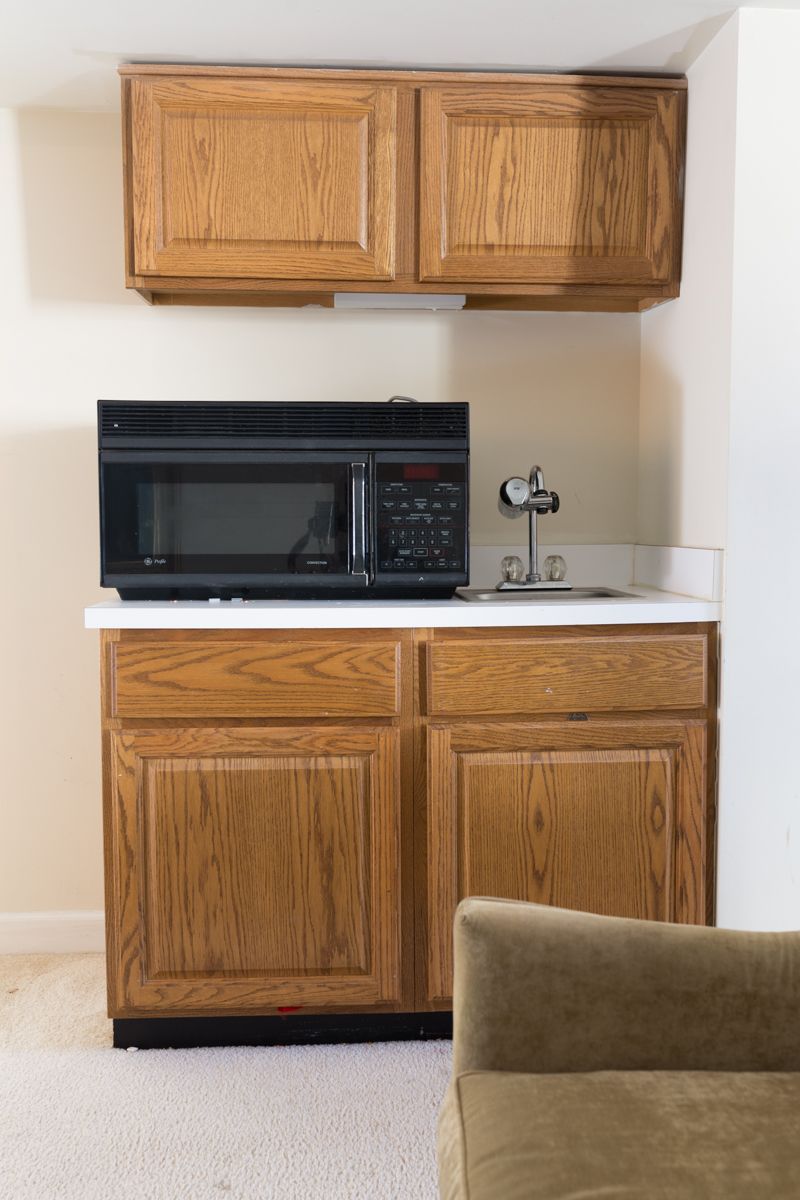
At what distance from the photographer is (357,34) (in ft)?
6.84

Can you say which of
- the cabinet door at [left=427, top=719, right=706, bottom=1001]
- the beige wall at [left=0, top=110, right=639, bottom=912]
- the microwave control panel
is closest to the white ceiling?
the beige wall at [left=0, top=110, right=639, bottom=912]

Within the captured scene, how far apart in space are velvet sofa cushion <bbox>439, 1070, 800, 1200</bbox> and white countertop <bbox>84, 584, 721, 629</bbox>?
102cm

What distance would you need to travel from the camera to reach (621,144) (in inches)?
89.8

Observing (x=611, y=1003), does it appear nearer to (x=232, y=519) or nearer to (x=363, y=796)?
(x=363, y=796)

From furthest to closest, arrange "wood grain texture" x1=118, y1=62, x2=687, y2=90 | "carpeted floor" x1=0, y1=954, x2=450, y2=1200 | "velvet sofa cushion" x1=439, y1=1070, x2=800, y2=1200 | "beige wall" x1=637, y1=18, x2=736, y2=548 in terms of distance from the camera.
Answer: "wood grain texture" x1=118, y1=62, x2=687, y2=90, "beige wall" x1=637, y1=18, x2=736, y2=548, "carpeted floor" x1=0, y1=954, x2=450, y2=1200, "velvet sofa cushion" x1=439, y1=1070, x2=800, y2=1200

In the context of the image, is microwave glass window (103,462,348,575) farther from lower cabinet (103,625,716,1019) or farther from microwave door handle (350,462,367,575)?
lower cabinet (103,625,716,1019)

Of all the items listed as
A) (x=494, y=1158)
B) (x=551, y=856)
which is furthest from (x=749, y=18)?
(x=494, y=1158)

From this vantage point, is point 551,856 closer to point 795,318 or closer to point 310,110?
point 795,318

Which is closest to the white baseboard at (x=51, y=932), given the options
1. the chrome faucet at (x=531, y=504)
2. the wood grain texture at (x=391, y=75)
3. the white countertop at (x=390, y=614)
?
the white countertop at (x=390, y=614)

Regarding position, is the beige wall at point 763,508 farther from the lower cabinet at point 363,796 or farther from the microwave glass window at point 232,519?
the microwave glass window at point 232,519

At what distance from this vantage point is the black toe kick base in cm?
212

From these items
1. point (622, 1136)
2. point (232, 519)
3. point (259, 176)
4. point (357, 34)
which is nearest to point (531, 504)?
point (232, 519)

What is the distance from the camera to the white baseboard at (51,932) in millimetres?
2623

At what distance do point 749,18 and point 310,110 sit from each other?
0.89 meters
